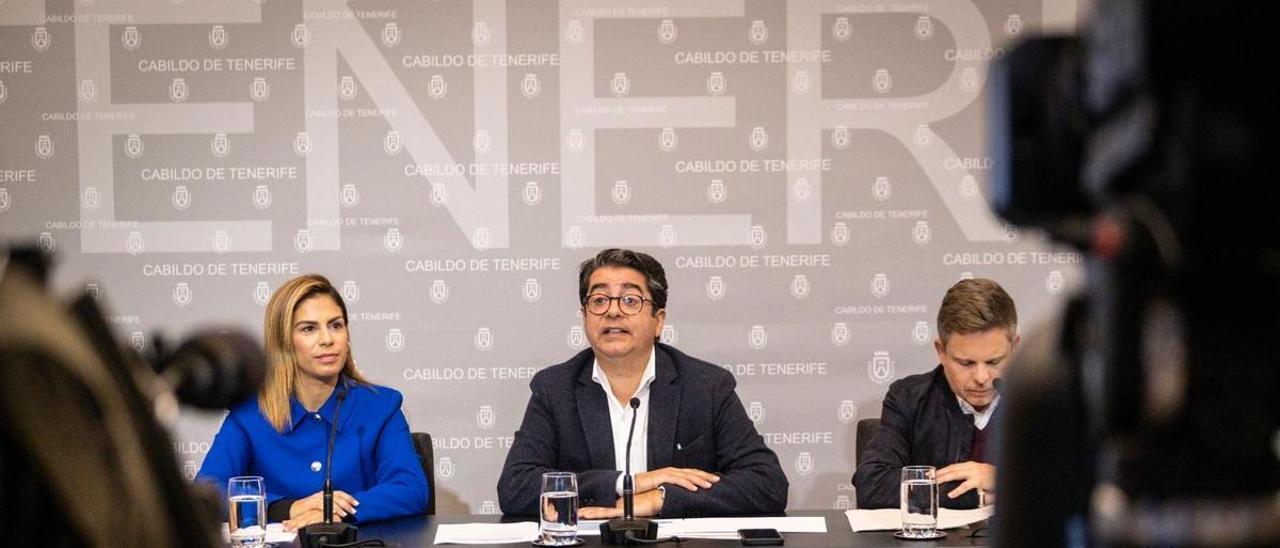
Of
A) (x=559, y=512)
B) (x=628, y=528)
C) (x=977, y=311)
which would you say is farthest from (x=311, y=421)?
(x=977, y=311)

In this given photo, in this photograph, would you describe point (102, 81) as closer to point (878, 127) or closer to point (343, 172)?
point (343, 172)

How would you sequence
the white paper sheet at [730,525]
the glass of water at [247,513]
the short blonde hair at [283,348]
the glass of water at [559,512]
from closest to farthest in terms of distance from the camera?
the glass of water at [247,513] < the glass of water at [559,512] < the white paper sheet at [730,525] < the short blonde hair at [283,348]

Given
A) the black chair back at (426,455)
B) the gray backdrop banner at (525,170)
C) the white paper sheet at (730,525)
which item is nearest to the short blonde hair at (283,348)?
the black chair back at (426,455)

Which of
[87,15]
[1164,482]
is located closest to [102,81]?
[87,15]

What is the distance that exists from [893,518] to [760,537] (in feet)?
1.57

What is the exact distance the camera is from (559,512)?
298 cm

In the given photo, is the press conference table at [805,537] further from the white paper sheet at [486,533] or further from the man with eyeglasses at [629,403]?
the man with eyeglasses at [629,403]

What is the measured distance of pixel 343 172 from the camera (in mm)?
4684

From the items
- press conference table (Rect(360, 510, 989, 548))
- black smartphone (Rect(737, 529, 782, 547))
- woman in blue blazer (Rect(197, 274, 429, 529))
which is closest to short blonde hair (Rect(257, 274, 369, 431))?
woman in blue blazer (Rect(197, 274, 429, 529))

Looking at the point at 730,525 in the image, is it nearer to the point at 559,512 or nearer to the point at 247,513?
the point at 559,512

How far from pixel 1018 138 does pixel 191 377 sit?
418mm

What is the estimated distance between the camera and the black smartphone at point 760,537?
294 cm

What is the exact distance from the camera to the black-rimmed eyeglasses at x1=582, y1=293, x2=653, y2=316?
152 inches

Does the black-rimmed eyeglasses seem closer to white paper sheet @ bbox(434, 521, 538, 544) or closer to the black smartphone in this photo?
white paper sheet @ bbox(434, 521, 538, 544)
